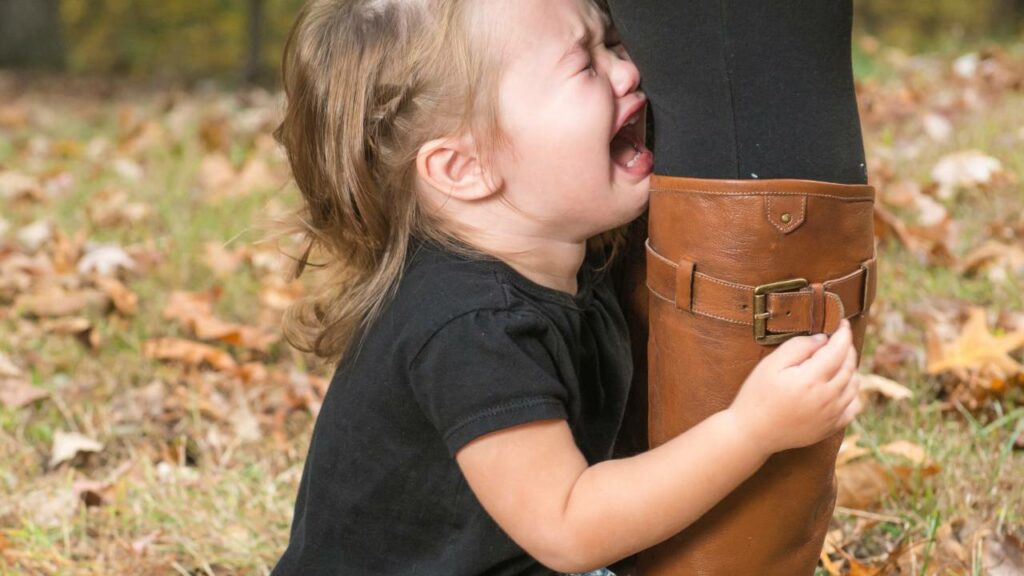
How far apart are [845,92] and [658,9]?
9.8 inches

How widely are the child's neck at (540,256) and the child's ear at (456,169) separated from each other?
0.07 meters

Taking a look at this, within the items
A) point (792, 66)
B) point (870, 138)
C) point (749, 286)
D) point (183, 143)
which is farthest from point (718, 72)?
point (183, 143)

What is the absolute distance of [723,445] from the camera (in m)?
1.39

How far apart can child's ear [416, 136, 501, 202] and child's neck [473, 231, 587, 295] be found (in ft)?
0.24

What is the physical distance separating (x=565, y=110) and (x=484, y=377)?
35 centimetres

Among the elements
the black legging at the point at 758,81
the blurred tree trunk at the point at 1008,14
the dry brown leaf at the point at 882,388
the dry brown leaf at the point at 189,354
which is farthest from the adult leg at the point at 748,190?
the blurred tree trunk at the point at 1008,14

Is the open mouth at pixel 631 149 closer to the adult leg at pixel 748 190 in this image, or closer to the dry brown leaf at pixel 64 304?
the adult leg at pixel 748 190

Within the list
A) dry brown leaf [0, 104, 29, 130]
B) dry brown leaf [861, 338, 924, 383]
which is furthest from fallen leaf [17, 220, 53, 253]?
dry brown leaf [861, 338, 924, 383]

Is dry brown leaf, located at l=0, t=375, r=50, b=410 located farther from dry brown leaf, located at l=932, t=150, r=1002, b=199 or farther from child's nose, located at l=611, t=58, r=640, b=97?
dry brown leaf, located at l=932, t=150, r=1002, b=199

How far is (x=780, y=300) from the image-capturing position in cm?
137

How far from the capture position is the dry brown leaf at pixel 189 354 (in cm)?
274

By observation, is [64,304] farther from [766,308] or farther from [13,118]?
[13,118]

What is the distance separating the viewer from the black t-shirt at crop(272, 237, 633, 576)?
4.64 ft

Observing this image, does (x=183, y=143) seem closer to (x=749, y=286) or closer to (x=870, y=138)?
(x=870, y=138)
